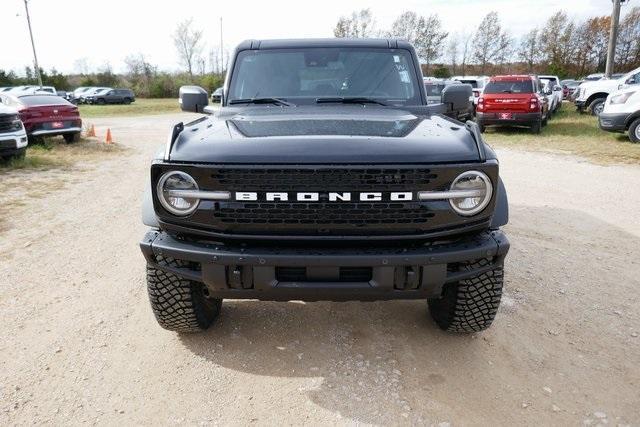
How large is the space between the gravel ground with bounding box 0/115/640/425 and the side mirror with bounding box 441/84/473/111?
1.50 meters

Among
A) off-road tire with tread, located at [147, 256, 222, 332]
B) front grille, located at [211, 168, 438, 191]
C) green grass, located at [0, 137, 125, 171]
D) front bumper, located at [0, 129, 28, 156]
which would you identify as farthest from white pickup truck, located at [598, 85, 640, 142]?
front bumper, located at [0, 129, 28, 156]

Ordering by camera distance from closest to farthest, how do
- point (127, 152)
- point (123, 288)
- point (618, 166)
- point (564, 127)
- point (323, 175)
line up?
point (323, 175) < point (123, 288) < point (618, 166) < point (127, 152) < point (564, 127)

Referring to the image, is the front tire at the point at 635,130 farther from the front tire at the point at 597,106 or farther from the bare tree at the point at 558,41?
the bare tree at the point at 558,41

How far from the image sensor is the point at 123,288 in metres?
4.01

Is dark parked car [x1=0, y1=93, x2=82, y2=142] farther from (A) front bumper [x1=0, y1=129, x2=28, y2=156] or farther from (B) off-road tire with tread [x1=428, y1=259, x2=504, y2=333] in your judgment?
(B) off-road tire with tread [x1=428, y1=259, x2=504, y2=333]

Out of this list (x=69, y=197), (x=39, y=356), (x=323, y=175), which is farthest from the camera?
(x=69, y=197)

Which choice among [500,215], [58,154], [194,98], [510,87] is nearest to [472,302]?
[500,215]

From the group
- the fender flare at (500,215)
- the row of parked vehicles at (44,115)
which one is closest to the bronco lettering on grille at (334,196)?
the fender flare at (500,215)

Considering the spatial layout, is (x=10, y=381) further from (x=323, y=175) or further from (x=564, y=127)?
(x=564, y=127)

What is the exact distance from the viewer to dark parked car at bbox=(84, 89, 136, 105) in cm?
4228

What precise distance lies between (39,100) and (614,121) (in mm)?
14174

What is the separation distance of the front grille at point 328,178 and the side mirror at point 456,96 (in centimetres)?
169

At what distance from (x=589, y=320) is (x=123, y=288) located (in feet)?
11.6

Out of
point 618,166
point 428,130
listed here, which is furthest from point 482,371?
point 618,166
